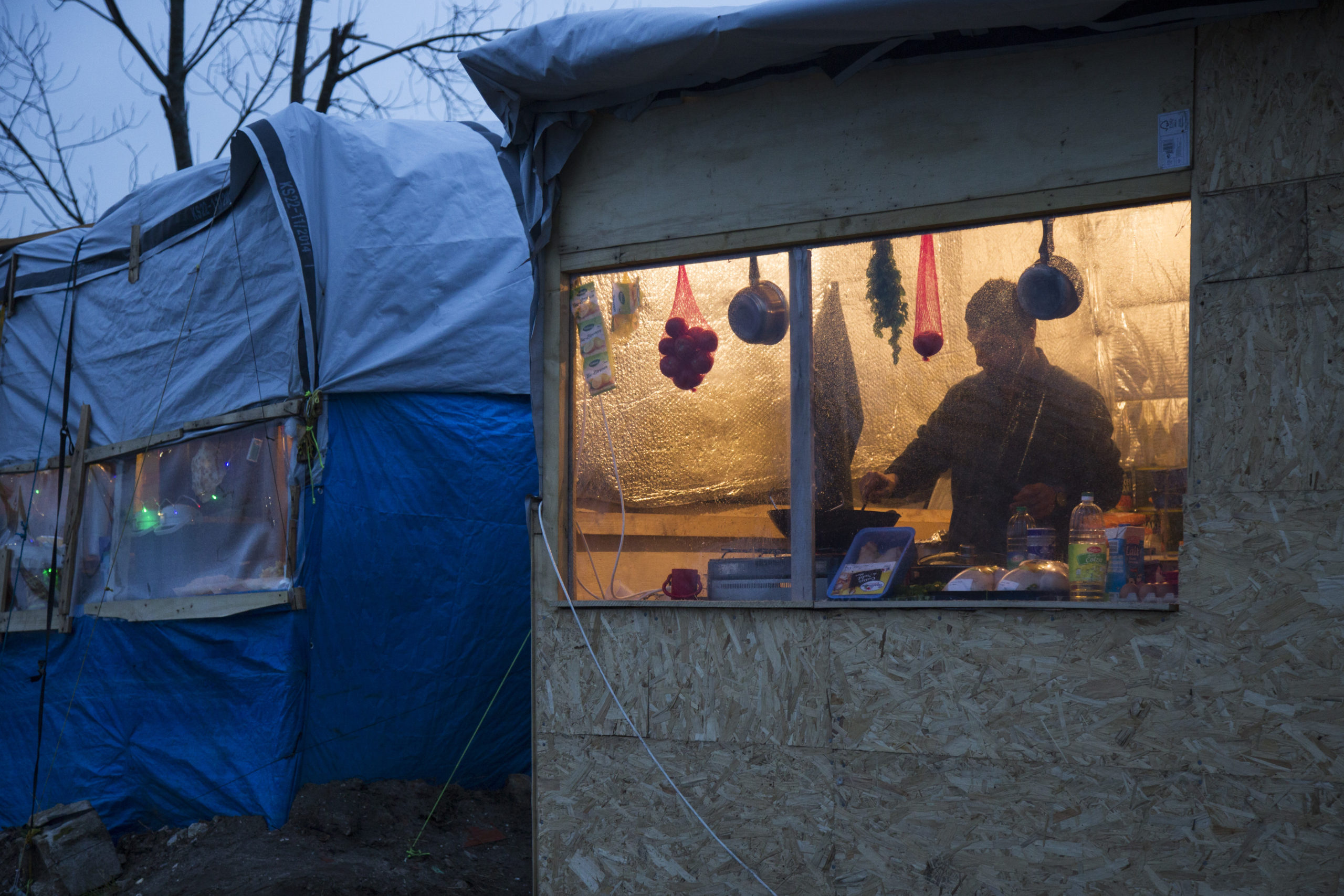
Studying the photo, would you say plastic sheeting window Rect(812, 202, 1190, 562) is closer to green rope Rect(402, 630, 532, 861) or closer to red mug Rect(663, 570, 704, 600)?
red mug Rect(663, 570, 704, 600)

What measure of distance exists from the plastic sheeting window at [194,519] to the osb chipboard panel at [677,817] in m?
3.09

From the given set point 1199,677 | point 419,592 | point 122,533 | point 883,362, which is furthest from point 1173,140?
point 122,533

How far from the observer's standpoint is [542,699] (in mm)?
4570

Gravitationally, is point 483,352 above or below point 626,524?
above

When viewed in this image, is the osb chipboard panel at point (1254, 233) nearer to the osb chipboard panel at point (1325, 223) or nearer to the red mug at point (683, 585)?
the osb chipboard panel at point (1325, 223)

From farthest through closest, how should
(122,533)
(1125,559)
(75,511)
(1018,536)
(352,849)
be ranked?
(75,511), (122,533), (352,849), (1018,536), (1125,559)

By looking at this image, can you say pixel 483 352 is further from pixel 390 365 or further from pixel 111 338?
pixel 111 338

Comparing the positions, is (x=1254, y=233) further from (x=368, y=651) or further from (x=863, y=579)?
(x=368, y=651)

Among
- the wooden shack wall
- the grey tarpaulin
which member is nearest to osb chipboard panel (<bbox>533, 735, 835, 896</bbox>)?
the wooden shack wall

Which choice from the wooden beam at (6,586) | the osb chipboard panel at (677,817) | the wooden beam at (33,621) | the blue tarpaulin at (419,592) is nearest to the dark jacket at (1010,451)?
the osb chipboard panel at (677,817)

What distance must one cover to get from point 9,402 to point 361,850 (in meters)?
5.27

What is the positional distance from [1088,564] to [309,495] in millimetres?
4966

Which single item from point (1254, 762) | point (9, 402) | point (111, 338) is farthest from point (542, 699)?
point (9, 402)

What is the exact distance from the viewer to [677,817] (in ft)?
14.0
